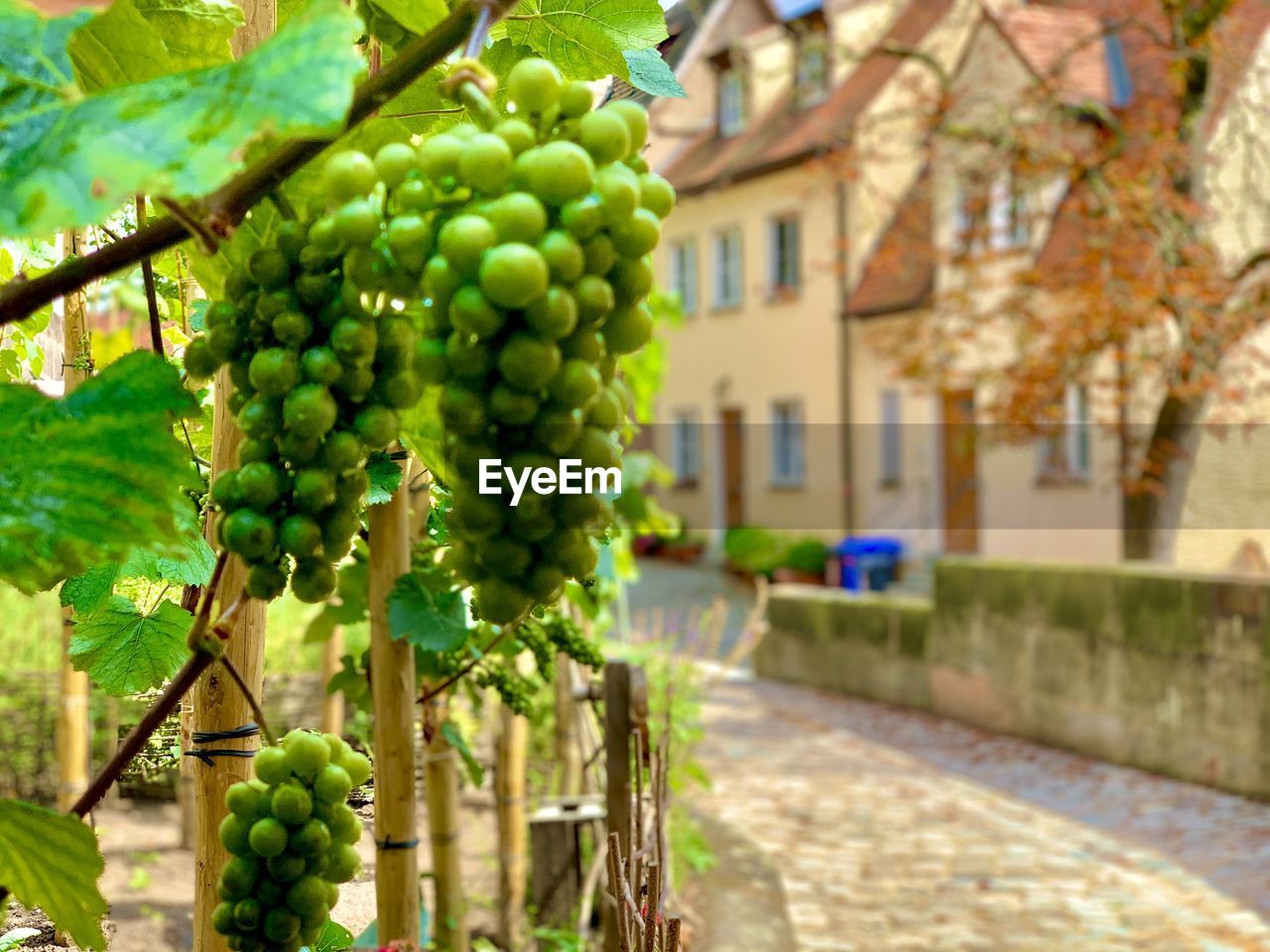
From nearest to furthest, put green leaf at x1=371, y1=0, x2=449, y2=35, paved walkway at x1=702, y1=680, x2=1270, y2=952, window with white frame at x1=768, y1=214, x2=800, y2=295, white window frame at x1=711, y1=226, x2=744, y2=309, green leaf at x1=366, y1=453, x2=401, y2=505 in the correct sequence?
green leaf at x1=371, y1=0, x2=449, y2=35, green leaf at x1=366, y1=453, x2=401, y2=505, paved walkway at x1=702, y1=680, x2=1270, y2=952, window with white frame at x1=768, y1=214, x2=800, y2=295, white window frame at x1=711, y1=226, x2=744, y2=309

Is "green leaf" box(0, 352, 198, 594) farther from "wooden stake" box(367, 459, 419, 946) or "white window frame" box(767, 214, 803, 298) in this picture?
"white window frame" box(767, 214, 803, 298)

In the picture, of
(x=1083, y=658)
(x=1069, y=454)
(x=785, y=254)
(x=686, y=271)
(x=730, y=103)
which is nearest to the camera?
(x=1083, y=658)

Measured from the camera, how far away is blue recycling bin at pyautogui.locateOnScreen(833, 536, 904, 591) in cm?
1939

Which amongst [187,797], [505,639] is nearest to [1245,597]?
[187,797]

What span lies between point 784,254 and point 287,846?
72.9 ft

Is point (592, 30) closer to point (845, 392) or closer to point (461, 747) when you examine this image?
point (461, 747)

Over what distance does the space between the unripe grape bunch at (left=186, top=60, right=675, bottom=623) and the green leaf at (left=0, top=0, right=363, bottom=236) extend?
53 millimetres

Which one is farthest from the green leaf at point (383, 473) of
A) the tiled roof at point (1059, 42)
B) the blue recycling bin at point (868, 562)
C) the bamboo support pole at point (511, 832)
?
the blue recycling bin at point (868, 562)

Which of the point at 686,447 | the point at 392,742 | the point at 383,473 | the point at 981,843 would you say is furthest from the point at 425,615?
the point at 686,447

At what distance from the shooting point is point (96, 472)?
598mm

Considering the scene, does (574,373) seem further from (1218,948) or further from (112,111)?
(1218,948)

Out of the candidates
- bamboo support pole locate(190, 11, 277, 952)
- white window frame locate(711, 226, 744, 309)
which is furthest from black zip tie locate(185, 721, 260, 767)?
white window frame locate(711, 226, 744, 309)

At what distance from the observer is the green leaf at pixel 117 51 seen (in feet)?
2.25

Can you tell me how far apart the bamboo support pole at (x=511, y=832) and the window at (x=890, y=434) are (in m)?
16.2
